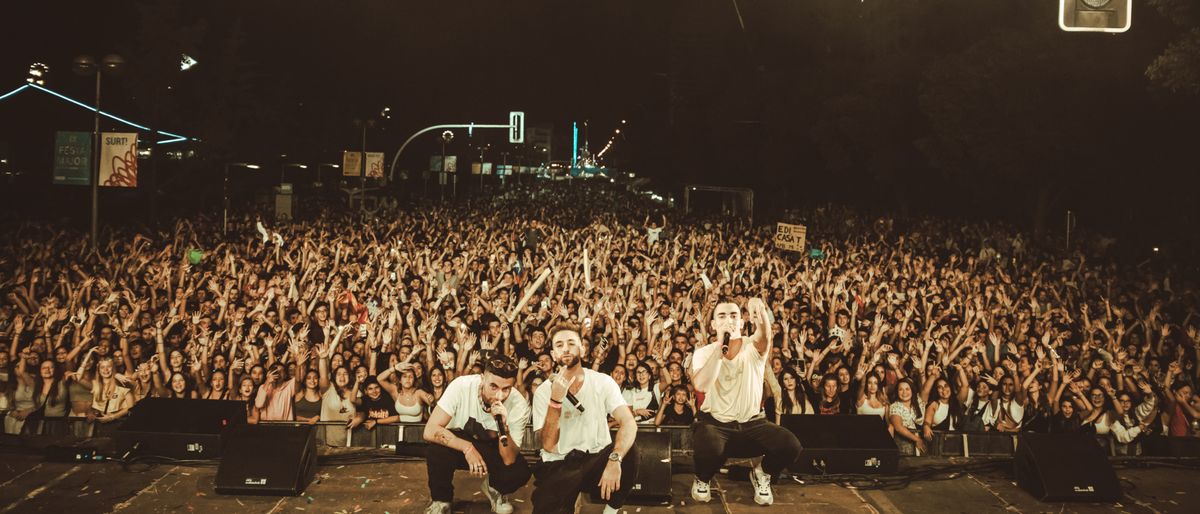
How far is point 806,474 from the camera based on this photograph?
26.6 ft

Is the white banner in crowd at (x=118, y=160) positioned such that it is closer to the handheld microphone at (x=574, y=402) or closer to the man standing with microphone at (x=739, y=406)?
the man standing with microphone at (x=739, y=406)

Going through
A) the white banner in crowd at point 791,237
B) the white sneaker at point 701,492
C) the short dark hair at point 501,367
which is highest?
the white banner in crowd at point 791,237

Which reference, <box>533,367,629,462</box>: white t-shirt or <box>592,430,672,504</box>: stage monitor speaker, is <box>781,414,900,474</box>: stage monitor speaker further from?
<box>533,367,629,462</box>: white t-shirt

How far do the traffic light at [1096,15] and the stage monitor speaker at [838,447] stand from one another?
3.58 meters

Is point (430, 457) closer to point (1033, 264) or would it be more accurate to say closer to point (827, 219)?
point (1033, 264)

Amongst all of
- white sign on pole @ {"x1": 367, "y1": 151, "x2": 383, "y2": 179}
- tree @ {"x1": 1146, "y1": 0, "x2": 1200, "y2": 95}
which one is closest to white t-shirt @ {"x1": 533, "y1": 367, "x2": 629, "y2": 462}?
tree @ {"x1": 1146, "y1": 0, "x2": 1200, "y2": 95}

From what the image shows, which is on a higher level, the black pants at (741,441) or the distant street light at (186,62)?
the distant street light at (186,62)

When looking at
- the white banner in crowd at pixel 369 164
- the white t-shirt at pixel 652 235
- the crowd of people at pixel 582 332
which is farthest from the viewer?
the white banner in crowd at pixel 369 164

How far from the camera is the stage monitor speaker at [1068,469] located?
752 centimetres

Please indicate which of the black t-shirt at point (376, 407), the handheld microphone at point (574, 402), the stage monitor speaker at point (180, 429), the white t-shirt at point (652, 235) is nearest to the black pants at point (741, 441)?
the handheld microphone at point (574, 402)

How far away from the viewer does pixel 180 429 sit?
8195 mm

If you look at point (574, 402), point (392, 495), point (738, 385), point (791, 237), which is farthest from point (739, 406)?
point (791, 237)

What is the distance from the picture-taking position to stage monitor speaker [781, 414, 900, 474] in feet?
26.3

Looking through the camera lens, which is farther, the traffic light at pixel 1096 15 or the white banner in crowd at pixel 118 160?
the white banner in crowd at pixel 118 160
